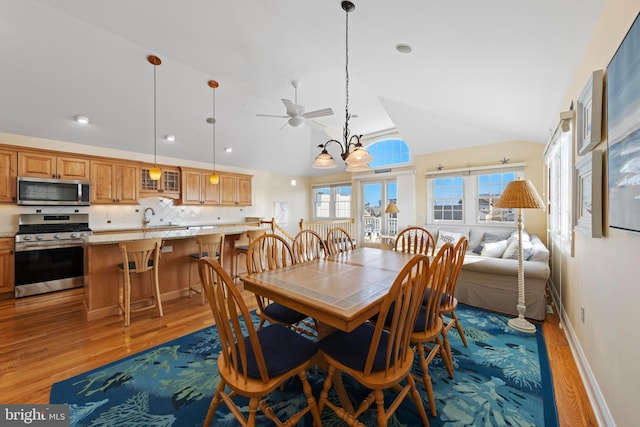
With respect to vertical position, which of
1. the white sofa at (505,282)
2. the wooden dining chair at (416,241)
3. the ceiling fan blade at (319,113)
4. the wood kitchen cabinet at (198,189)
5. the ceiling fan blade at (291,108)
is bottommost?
the white sofa at (505,282)

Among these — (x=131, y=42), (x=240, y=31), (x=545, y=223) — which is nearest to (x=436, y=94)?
(x=240, y=31)

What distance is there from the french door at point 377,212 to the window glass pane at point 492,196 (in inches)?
71.9

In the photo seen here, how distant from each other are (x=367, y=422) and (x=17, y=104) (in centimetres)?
580

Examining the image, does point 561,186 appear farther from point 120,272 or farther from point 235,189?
point 235,189

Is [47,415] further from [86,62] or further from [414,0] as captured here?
[86,62]

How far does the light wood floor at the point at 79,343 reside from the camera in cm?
186

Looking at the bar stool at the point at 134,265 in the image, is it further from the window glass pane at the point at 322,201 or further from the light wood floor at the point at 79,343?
the window glass pane at the point at 322,201

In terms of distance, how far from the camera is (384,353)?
4.65 ft


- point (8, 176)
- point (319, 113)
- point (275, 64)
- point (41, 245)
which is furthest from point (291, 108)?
point (8, 176)

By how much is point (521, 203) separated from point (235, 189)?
19.7 ft

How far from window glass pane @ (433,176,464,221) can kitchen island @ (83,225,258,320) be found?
4.15 m

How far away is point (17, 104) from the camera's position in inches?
147

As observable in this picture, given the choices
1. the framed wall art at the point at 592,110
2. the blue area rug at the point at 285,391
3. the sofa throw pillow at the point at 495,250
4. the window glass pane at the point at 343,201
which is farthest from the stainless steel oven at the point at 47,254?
the sofa throw pillow at the point at 495,250

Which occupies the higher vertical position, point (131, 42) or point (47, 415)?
point (131, 42)
